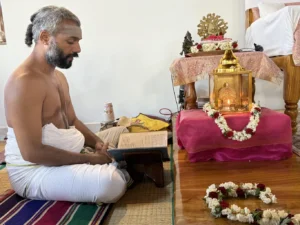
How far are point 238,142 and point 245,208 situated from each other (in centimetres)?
58

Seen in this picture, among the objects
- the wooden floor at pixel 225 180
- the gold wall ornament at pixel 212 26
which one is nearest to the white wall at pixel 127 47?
the gold wall ornament at pixel 212 26

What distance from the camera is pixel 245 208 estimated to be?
95 cm

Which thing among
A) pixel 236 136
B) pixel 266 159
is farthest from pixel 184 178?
pixel 266 159

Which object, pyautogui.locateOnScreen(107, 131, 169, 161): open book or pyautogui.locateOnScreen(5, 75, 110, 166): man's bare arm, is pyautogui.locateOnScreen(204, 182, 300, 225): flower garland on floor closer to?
pyautogui.locateOnScreen(107, 131, 169, 161): open book

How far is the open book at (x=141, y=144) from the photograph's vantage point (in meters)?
1.38

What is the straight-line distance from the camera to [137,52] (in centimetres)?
283

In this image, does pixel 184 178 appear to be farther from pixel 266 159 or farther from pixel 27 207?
pixel 27 207

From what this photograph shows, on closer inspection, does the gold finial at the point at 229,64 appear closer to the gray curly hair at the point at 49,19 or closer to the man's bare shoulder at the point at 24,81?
the gray curly hair at the point at 49,19

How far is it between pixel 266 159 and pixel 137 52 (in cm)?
172

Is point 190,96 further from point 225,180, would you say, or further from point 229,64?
point 225,180

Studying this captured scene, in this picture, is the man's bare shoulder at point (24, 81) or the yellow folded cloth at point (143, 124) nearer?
the man's bare shoulder at point (24, 81)

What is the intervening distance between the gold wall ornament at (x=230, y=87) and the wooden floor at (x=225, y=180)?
335 mm

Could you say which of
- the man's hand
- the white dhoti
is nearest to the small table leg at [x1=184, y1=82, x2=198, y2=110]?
the man's hand

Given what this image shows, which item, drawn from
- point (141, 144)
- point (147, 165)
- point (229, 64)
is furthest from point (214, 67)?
point (147, 165)
